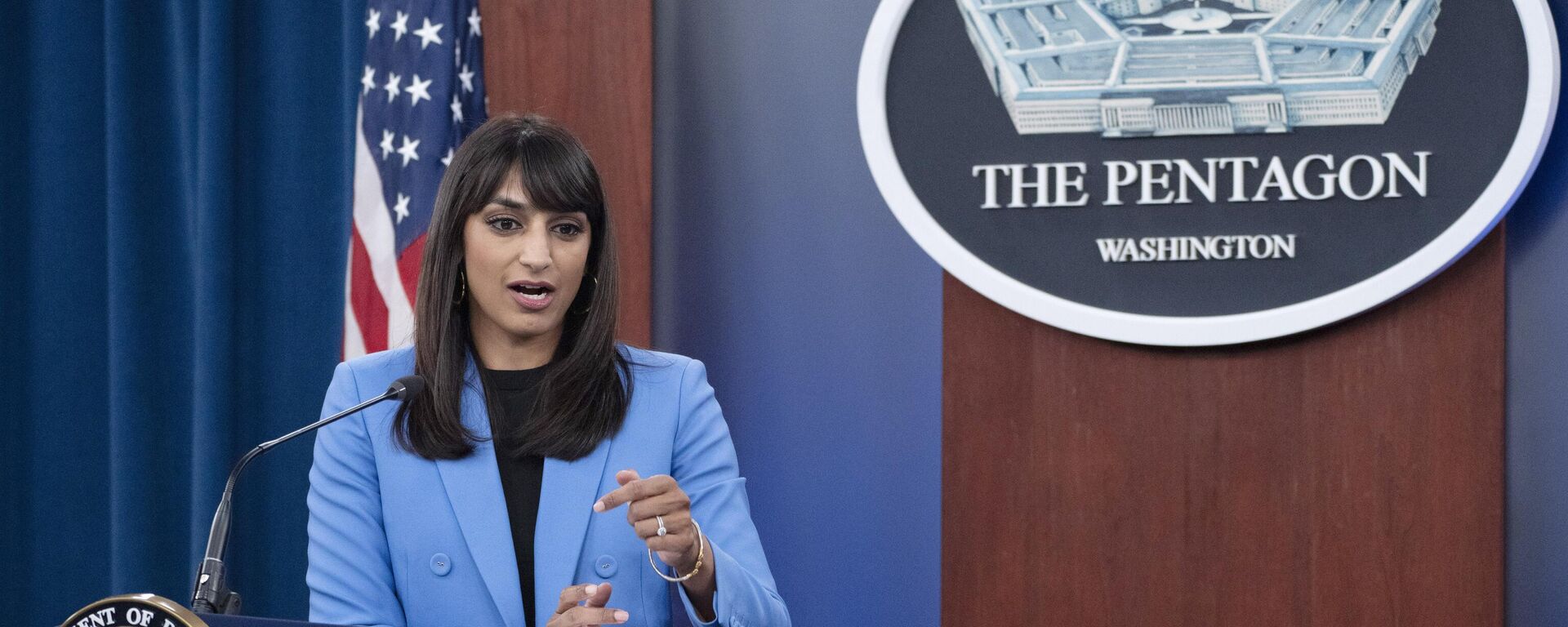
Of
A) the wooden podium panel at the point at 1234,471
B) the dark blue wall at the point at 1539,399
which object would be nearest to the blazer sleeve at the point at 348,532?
the wooden podium panel at the point at 1234,471

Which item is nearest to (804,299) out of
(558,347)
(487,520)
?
(558,347)

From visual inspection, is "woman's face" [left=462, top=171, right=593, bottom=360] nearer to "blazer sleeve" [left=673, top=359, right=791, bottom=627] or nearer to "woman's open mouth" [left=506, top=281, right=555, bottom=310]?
"woman's open mouth" [left=506, top=281, right=555, bottom=310]

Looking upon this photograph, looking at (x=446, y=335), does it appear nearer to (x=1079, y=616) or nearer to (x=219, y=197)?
(x=1079, y=616)

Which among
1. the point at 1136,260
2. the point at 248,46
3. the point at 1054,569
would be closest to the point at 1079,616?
the point at 1054,569

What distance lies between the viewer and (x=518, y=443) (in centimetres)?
182

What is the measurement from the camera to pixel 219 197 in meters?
3.23

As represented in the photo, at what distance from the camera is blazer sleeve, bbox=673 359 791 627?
1.67 meters

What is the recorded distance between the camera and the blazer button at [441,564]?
5.61ft

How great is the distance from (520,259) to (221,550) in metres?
0.53

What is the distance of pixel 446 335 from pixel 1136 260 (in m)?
1.12

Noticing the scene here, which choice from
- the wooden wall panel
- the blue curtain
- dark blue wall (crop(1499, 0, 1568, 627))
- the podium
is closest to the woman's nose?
the podium

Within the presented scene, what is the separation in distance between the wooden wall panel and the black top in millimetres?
941

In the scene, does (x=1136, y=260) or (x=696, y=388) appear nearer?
(x=696, y=388)

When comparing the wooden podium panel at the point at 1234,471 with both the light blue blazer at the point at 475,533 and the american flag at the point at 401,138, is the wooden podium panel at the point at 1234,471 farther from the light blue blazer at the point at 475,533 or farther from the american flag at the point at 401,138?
the american flag at the point at 401,138
